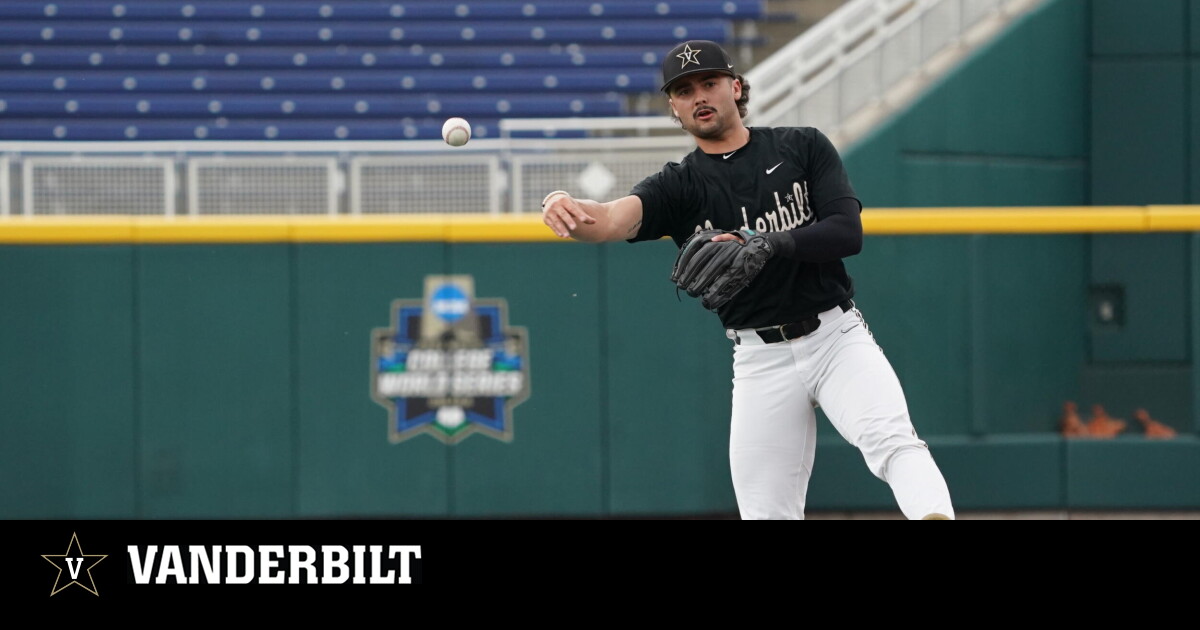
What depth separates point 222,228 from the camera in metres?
6.92

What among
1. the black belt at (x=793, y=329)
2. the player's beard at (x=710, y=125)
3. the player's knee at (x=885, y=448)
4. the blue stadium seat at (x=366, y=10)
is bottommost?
the player's knee at (x=885, y=448)

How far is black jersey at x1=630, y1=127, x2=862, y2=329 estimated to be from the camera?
4.13m

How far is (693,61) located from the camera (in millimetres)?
4023

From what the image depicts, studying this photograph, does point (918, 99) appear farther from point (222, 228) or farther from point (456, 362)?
point (222, 228)

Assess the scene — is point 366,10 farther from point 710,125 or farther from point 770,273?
point 770,273

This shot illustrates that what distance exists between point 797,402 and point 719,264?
576mm

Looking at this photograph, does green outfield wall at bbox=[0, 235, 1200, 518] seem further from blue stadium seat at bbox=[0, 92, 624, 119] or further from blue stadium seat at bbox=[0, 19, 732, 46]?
blue stadium seat at bbox=[0, 19, 732, 46]

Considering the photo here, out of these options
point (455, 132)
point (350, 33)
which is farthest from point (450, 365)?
point (350, 33)

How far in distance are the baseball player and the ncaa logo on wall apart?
2756 mm

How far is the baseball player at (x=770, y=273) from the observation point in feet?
13.1

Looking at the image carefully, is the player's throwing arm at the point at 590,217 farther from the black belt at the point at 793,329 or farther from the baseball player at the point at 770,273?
the black belt at the point at 793,329

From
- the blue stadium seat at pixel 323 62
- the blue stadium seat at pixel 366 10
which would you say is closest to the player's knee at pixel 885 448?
the blue stadium seat at pixel 323 62

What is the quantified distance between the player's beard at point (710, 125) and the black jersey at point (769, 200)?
90mm
